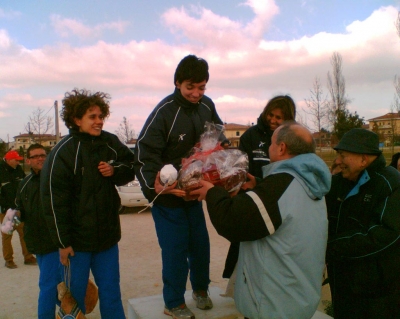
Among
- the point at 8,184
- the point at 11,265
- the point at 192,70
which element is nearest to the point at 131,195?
the point at 8,184

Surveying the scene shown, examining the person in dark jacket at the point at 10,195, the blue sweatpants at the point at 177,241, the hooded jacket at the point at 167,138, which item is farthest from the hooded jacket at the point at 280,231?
the person in dark jacket at the point at 10,195

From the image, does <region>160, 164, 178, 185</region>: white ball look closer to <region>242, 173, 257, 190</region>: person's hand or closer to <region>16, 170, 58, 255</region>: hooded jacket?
<region>242, 173, 257, 190</region>: person's hand

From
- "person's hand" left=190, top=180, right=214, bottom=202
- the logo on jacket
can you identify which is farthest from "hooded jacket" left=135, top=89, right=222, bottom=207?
the logo on jacket

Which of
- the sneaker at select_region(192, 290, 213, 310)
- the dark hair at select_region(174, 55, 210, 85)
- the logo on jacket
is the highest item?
the dark hair at select_region(174, 55, 210, 85)

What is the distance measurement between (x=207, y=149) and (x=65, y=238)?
120 centimetres

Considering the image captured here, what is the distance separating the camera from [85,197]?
2.81m

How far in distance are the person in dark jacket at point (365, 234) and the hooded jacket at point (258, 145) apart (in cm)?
77

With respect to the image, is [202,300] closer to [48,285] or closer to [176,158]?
[176,158]

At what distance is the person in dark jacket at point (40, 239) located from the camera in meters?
3.42

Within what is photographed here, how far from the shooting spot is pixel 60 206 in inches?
108

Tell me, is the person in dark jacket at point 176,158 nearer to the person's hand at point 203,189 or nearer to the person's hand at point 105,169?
the person's hand at point 105,169

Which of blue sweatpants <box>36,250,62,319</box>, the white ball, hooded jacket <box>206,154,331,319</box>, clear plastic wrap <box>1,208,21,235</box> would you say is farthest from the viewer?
clear plastic wrap <box>1,208,21,235</box>

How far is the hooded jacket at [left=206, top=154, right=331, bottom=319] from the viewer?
6.17ft

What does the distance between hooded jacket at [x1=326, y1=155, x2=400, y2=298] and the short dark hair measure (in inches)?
35.7
